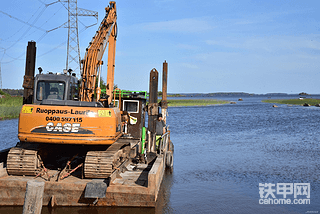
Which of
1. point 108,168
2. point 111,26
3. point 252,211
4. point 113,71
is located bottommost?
point 252,211

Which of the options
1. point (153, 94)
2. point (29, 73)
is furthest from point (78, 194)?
point (153, 94)

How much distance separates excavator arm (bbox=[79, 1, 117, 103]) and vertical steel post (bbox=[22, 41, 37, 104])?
202 cm

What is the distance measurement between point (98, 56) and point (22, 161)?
4.56 m

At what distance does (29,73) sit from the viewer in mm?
12688

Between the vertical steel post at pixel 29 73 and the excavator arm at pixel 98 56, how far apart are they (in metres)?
2.02

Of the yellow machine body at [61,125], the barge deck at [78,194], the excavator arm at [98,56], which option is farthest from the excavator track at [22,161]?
the excavator arm at [98,56]

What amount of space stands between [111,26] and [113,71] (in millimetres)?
2036

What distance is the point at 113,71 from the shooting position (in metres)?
14.4

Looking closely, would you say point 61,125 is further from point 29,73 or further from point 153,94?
point 153,94

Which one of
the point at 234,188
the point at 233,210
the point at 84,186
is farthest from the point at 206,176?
the point at 84,186

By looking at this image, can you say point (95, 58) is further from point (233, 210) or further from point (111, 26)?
point (233, 210)

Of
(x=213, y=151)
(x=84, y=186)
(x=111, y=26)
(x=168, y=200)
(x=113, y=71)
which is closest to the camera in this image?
(x=84, y=186)

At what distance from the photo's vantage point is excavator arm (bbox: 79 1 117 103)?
37.1 ft

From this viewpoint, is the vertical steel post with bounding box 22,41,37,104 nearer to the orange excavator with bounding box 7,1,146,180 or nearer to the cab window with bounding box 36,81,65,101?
the cab window with bounding box 36,81,65,101
